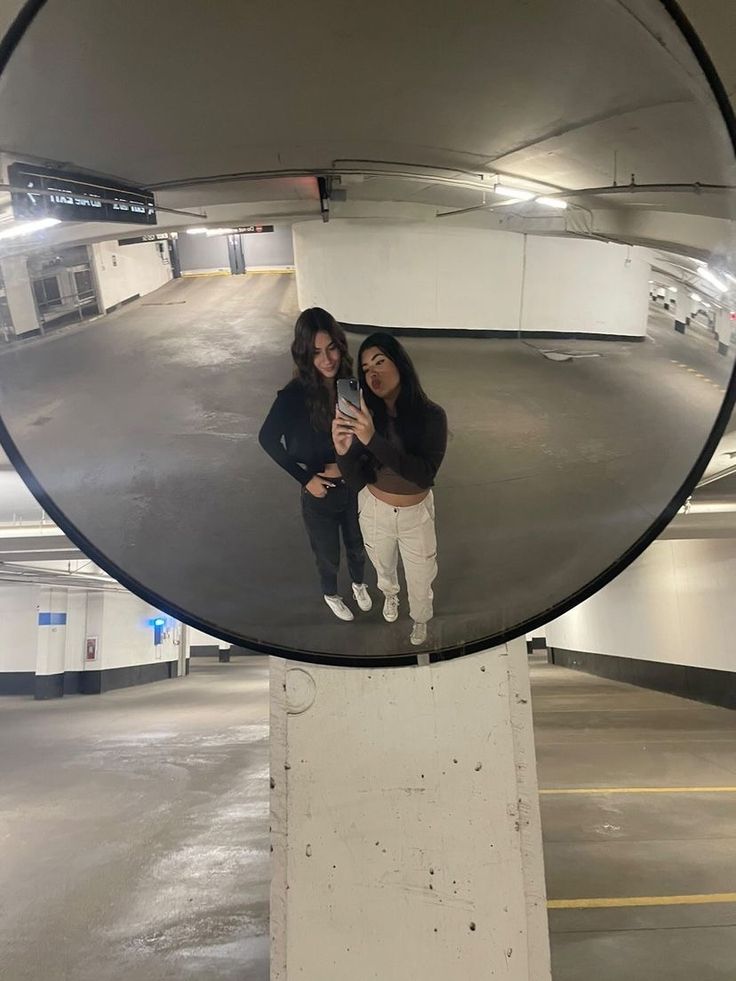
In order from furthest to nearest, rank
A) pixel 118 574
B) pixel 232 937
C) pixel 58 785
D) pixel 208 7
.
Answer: pixel 58 785 < pixel 232 937 < pixel 118 574 < pixel 208 7

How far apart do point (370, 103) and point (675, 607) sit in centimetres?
1271

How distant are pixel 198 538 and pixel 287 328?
25 centimetres

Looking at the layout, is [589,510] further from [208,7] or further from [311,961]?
[311,961]

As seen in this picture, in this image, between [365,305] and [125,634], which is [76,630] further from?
[365,305]

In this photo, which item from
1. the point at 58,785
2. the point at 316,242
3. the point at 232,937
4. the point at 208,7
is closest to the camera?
the point at 208,7

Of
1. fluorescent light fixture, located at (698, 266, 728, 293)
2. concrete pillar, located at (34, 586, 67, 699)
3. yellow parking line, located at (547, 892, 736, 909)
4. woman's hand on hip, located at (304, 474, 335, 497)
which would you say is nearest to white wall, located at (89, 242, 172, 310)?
woman's hand on hip, located at (304, 474, 335, 497)

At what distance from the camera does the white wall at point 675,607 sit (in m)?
10.4

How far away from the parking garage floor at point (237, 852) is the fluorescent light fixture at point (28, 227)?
346cm

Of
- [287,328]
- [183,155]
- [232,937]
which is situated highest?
[183,155]

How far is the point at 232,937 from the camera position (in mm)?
3629

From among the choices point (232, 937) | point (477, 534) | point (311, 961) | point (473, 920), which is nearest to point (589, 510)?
point (477, 534)

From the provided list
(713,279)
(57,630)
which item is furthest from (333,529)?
(57,630)

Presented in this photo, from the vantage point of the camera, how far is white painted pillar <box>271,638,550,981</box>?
64.8 inches

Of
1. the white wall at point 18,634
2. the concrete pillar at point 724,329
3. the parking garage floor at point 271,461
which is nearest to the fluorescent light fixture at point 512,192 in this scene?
the parking garage floor at point 271,461
